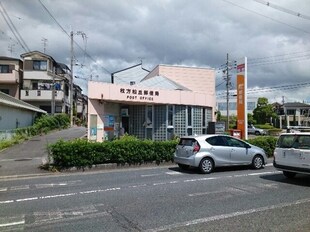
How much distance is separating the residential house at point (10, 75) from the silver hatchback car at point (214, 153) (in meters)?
38.1

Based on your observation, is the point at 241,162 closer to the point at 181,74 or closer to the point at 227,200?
the point at 227,200

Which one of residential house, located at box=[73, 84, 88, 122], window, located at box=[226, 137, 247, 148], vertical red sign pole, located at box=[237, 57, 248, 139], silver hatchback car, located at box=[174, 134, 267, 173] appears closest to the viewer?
silver hatchback car, located at box=[174, 134, 267, 173]

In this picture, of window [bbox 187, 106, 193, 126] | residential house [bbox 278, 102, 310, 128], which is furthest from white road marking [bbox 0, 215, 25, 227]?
residential house [bbox 278, 102, 310, 128]

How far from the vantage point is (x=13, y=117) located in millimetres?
28844

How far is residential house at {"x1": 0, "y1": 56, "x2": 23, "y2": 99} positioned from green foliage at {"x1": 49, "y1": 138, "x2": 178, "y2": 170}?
35.5 m

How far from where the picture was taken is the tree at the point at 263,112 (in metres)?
73.9

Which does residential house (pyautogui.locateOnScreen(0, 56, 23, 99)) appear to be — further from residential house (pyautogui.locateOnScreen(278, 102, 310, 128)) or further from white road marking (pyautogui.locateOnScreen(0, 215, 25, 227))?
residential house (pyautogui.locateOnScreen(278, 102, 310, 128))

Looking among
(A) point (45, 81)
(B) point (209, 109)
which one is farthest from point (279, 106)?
(B) point (209, 109)

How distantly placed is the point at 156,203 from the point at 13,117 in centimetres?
2519

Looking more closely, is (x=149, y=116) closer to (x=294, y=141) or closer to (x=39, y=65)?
(x=294, y=141)

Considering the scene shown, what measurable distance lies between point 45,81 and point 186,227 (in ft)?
148

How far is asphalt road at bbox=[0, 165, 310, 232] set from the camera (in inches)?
227

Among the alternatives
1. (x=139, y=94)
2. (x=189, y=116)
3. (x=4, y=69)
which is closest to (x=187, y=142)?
(x=139, y=94)

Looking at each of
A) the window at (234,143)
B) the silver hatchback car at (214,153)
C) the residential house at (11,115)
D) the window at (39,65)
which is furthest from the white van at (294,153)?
the window at (39,65)
